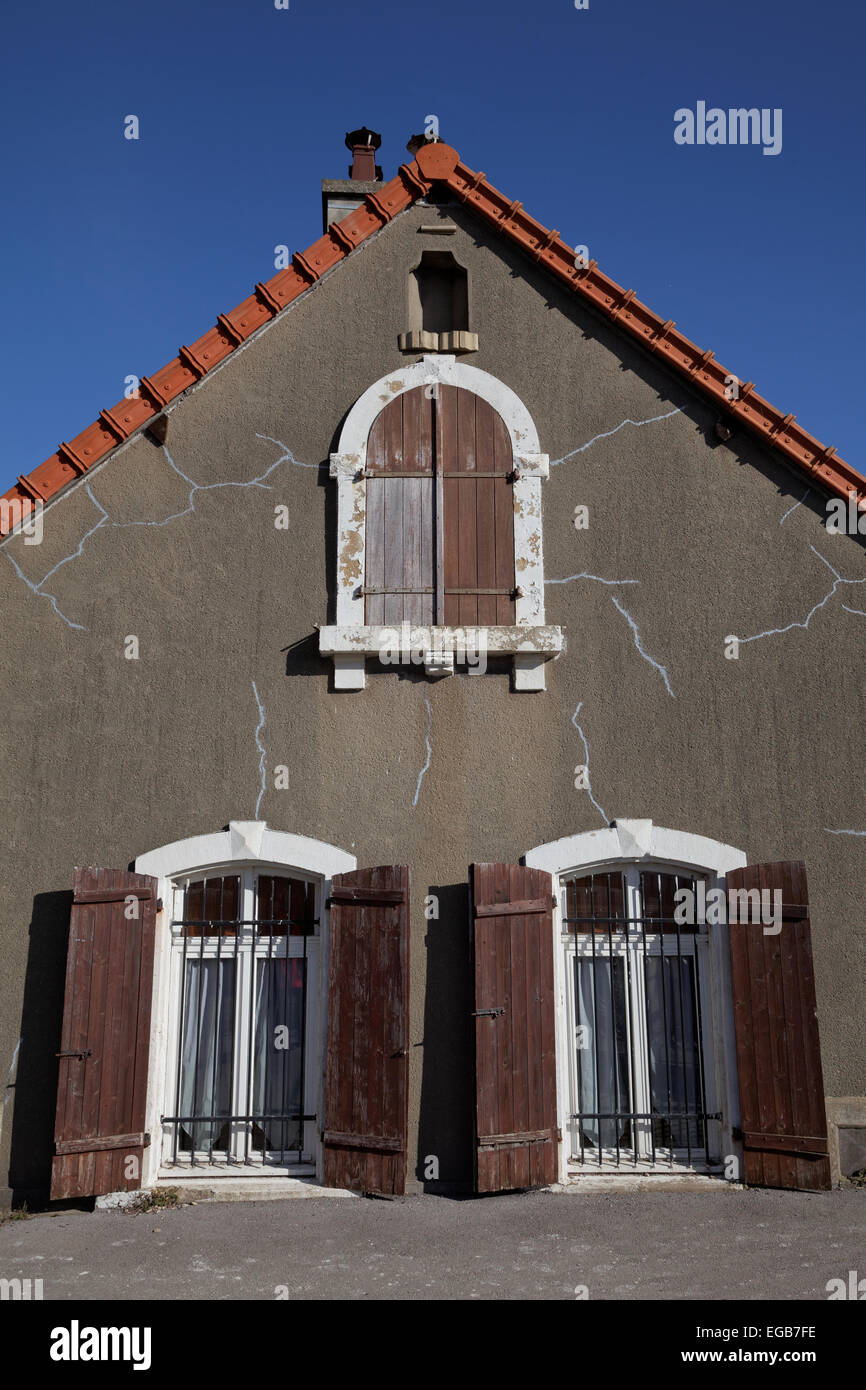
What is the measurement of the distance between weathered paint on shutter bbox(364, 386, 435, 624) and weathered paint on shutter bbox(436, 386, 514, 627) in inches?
4.6

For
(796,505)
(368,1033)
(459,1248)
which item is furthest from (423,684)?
(459,1248)

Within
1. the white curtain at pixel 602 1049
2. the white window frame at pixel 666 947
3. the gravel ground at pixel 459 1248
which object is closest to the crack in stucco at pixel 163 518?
the white window frame at pixel 666 947

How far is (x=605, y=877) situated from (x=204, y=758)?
8.96ft

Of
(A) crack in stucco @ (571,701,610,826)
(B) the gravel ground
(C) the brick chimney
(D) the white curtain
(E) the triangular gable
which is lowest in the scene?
(B) the gravel ground

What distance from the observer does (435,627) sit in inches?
276

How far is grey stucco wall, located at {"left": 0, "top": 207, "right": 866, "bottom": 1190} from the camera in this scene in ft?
22.2

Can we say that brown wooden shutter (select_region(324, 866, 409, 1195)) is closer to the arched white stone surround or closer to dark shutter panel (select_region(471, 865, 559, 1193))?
dark shutter panel (select_region(471, 865, 559, 1193))

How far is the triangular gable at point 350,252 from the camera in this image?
7238 millimetres

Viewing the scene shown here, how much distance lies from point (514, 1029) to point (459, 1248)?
4.28 ft

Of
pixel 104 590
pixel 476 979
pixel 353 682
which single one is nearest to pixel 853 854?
pixel 476 979

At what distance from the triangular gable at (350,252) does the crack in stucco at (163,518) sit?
0.29 m

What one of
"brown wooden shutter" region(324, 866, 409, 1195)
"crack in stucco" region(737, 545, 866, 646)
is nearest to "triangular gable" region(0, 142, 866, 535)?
"crack in stucco" region(737, 545, 866, 646)
